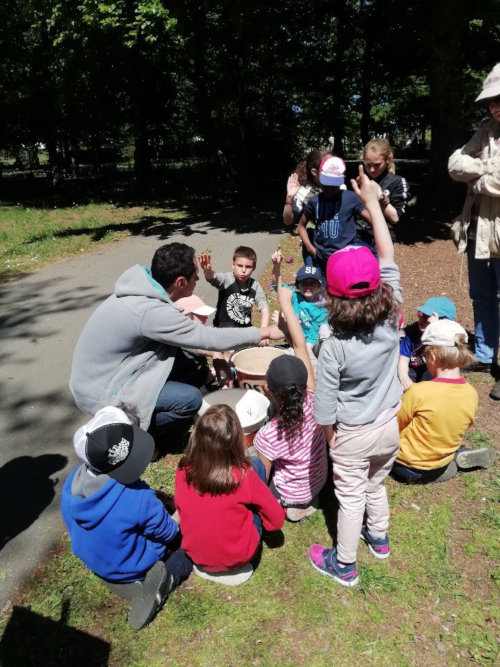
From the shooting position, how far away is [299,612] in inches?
90.7

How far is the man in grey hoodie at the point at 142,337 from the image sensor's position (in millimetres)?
2844

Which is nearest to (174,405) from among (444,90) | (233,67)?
(444,90)

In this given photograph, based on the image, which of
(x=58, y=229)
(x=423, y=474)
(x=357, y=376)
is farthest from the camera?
(x=58, y=229)

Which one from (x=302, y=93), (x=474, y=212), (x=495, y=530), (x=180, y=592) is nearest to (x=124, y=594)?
(x=180, y=592)

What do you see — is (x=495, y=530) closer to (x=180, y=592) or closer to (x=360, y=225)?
(x=180, y=592)

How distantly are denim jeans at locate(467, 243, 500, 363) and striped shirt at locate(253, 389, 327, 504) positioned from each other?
7.42 ft

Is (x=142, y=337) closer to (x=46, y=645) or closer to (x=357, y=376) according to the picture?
(x=357, y=376)

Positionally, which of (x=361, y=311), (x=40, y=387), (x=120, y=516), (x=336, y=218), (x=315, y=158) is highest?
(x=315, y=158)

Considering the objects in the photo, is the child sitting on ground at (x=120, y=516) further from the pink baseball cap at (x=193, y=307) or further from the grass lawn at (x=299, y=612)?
the pink baseball cap at (x=193, y=307)

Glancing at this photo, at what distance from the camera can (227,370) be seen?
3826mm

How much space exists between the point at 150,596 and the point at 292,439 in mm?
1054

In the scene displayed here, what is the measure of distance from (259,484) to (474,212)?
9.85 feet

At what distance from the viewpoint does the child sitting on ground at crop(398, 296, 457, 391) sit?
135 inches

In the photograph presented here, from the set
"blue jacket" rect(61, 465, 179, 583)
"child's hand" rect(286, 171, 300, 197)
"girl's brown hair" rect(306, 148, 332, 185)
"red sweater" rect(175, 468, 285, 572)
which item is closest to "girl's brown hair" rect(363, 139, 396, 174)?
"girl's brown hair" rect(306, 148, 332, 185)
